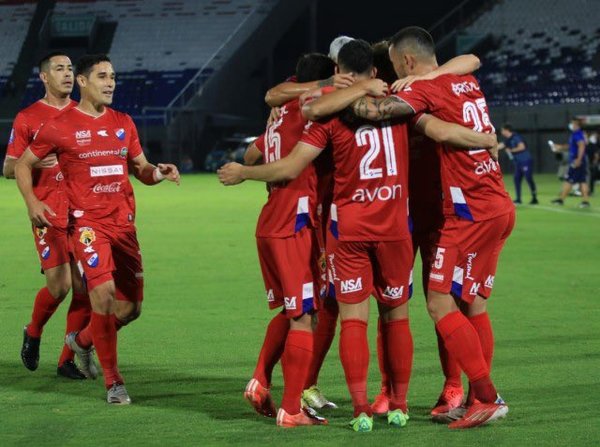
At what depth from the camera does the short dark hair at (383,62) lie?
290 inches

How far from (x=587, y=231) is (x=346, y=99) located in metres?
14.5

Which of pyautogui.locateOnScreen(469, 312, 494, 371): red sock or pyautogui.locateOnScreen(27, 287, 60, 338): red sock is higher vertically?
pyautogui.locateOnScreen(27, 287, 60, 338): red sock

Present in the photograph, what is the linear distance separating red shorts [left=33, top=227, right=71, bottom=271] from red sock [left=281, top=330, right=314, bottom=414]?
265cm

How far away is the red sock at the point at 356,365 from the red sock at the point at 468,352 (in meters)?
0.47

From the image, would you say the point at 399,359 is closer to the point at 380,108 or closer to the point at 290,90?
the point at 380,108

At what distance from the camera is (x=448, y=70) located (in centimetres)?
689

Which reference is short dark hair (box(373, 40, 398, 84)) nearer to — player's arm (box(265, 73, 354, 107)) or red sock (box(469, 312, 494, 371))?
player's arm (box(265, 73, 354, 107))

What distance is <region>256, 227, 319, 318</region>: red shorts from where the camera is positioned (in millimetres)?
6871

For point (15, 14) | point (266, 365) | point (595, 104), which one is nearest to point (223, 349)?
point (266, 365)

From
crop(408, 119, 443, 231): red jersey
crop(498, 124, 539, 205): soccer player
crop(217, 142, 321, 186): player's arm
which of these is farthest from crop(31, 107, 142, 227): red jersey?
crop(498, 124, 539, 205): soccer player

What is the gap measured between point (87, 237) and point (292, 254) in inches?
63.3

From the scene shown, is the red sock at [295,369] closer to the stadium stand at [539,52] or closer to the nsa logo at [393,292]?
the nsa logo at [393,292]

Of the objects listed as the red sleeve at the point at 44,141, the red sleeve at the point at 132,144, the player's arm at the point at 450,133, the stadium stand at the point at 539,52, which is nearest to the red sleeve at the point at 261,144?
the player's arm at the point at 450,133

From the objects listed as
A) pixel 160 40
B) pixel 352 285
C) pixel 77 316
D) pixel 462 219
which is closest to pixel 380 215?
pixel 352 285
